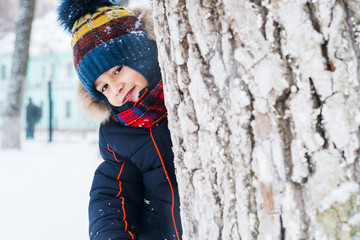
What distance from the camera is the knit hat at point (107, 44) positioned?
64.0 inches

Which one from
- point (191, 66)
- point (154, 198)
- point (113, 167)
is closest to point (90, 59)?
point (113, 167)

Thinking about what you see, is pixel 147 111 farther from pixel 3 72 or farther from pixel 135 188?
pixel 3 72

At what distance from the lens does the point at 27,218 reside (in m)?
2.74

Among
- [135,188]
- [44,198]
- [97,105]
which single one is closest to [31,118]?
[44,198]

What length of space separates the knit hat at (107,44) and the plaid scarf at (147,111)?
80 mm

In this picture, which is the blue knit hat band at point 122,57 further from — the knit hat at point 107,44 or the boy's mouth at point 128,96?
the boy's mouth at point 128,96

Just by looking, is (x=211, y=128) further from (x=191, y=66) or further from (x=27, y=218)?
(x=27, y=218)

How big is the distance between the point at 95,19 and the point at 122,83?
1.21ft

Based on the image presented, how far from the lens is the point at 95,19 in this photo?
1.71 m

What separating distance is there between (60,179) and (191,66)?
370 cm

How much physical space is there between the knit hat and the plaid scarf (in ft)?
0.26

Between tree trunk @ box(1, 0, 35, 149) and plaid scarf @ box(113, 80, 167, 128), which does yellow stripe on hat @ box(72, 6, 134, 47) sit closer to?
plaid scarf @ box(113, 80, 167, 128)

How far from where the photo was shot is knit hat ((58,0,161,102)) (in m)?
1.62

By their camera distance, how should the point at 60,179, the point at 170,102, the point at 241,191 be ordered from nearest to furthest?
the point at 241,191
the point at 170,102
the point at 60,179
